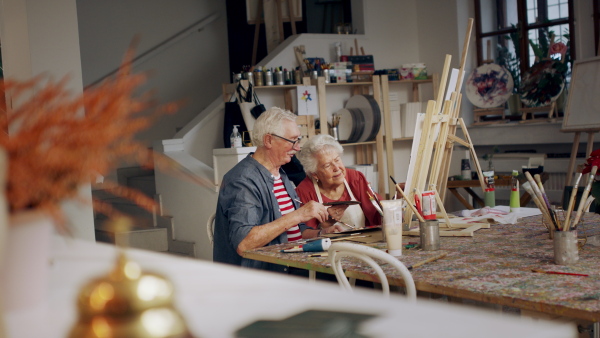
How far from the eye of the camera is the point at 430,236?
273 centimetres

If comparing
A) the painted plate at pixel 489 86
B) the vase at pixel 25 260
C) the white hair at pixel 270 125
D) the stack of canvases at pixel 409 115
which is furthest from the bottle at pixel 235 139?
the vase at pixel 25 260

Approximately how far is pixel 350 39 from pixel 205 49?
2.09m

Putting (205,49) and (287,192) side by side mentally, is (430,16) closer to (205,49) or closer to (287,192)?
(205,49)

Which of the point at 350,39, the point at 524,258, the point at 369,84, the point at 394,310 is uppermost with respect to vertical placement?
the point at 350,39

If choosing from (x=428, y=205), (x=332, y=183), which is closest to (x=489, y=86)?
(x=332, y=183)

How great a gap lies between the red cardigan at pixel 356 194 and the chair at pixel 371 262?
1401 mm

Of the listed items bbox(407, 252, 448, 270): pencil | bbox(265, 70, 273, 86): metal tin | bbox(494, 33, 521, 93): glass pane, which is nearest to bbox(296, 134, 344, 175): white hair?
bbox(407, 252, 448, 270): pencil

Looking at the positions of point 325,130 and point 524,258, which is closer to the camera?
point 524,258

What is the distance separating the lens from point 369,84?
776 cm

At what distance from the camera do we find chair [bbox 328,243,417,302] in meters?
2.20

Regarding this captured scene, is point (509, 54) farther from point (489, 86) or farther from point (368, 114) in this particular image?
point (368, 114)

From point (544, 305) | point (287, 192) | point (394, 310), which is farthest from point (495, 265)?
point (394, 310)

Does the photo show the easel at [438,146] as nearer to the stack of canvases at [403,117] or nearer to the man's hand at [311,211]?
the man's hand at [311,211]

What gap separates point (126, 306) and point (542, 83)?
23.4ft
